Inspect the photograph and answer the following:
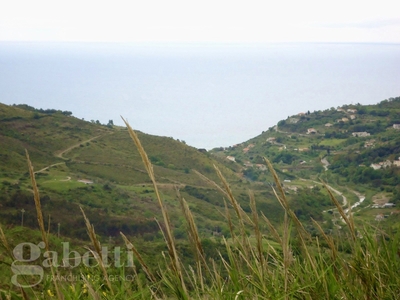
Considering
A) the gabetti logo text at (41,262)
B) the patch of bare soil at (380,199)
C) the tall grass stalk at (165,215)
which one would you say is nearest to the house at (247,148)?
the patch of bare soil at (380,199)

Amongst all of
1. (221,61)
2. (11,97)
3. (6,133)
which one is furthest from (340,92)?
(221,61)

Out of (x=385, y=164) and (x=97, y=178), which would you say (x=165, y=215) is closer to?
(x=97, y=178)

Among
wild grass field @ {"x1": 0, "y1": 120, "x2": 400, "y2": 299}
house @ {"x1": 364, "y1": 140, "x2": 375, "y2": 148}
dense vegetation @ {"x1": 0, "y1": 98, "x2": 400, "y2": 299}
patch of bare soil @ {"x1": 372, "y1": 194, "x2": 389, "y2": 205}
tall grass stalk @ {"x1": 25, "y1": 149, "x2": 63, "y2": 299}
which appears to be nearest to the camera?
tall grass stalk @ {"x1": 25, "y1": 149, "x2": 63, "y2": 299}

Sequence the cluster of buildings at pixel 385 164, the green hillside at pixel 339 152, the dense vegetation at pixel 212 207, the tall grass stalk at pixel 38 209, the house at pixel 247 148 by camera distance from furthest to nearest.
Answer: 1. the house at pixel 247 148
2. the cluster of buildings at pixel 385 164
3. the green hillside at pixel 339 152
4. the dense vegetation at pixel 212 207
5. the tall grass stalk at pixel 38 209

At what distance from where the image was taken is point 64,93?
340 ft

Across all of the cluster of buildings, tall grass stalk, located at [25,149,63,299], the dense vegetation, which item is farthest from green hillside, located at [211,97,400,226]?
tall grass stalk, located at [25,149,63,299]

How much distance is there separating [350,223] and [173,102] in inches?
3722

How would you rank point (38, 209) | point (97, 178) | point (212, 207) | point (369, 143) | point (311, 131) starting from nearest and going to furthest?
point (38, 209)
point (212, 207)
point (97, 178)
point (369, 143)
point (311, 131)

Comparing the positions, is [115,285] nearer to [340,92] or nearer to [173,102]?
[173,102]

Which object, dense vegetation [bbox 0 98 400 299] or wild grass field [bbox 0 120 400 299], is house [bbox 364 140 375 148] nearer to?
dense vegetation [bbox 0 98 400 299]

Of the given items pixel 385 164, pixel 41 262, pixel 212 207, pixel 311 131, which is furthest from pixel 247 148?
pixel 41 262

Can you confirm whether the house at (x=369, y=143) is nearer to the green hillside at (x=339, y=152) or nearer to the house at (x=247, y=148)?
the green hillside at (x=339, y=152)

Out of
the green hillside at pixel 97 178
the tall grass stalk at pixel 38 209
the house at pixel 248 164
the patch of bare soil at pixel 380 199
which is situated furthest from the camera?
the house at pixel 248 164

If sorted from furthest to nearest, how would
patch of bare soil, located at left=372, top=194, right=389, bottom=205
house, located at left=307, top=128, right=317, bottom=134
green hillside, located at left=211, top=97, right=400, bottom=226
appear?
1. house, located at left=307, top=128, right=317, bottom=134
2. green hillside, located at left=211, top=97, right=400, bottom=226
3. patch of bare soil, located at left=372, top=194, right=389, bottom=205
